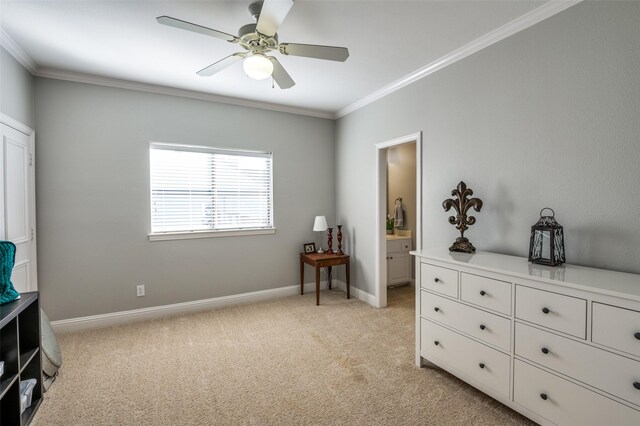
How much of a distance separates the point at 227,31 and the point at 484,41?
6.67 feet

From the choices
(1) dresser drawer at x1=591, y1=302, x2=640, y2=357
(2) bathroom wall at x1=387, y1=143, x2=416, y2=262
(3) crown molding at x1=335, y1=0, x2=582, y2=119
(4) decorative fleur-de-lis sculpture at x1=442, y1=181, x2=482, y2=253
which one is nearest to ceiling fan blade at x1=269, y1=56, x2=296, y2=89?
(3) crown molding at x1=335, y1=0, x2=582, y2=119

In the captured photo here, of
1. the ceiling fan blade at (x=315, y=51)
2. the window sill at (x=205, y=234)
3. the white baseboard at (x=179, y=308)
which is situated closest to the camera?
the ceiling fan blade at (x=315, y=51)

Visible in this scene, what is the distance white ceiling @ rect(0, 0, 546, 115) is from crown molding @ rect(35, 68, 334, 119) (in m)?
0.06

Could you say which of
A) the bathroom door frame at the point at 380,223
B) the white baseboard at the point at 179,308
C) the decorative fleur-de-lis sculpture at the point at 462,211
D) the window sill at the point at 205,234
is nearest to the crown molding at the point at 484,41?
the bathroom door frame at the point at 380,223

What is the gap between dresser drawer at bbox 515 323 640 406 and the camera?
4.58ft

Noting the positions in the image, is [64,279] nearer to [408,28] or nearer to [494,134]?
[408,28]

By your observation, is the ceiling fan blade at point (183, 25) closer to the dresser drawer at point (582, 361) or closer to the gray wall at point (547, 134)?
the gray wall at point (547, 134)

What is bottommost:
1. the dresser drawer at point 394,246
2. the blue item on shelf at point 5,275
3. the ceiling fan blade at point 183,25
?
the dresser drawer at point 394,246

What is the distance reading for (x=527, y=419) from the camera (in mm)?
1846

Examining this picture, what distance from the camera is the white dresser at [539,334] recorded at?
4.66 feet

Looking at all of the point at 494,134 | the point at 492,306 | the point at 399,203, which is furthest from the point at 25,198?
the point at 399,203

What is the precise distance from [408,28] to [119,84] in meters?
2.98

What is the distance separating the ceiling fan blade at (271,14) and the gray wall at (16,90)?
7.17 feet

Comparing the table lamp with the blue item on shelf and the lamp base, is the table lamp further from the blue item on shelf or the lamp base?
the blue item on shelf
